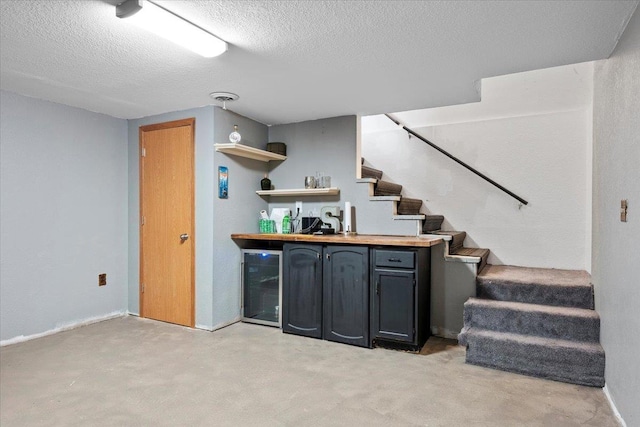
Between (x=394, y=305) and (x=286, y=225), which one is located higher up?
(x=286, y=225)

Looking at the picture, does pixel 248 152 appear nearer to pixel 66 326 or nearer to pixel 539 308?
pixel 66 326

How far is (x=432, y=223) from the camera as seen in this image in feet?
12.6

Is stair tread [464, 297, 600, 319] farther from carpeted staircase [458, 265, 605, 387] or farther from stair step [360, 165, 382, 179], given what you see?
stair step [360, 165, 382, 179]

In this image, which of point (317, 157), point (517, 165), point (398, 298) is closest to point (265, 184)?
point (317, 157)

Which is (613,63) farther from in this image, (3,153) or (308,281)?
(3,153)

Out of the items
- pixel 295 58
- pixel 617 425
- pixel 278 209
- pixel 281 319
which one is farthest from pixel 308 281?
pixel 617 425

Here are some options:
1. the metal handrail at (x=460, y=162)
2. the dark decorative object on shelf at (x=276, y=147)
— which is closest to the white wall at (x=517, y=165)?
the metal handrail at (x=460, y=162)

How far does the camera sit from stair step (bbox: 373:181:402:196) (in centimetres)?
405

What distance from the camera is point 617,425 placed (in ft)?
6.57

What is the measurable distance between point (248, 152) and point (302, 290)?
1.60 meters

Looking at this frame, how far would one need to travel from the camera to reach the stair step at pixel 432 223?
12.0ft

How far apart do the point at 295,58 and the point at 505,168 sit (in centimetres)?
269

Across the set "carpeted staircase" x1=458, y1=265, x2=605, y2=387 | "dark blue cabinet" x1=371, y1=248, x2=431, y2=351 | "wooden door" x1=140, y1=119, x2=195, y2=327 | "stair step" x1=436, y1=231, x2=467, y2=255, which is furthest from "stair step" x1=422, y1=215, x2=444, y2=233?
"wooden door" x1=140, y1=119, x2=195, y2=327

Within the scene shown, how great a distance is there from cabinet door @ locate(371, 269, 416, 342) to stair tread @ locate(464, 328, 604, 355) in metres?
0.47
